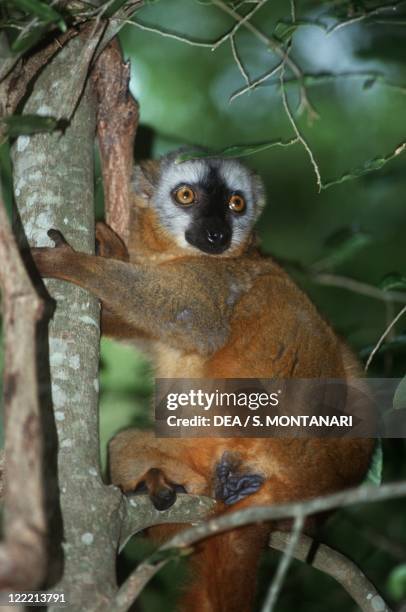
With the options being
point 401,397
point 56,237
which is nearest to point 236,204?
point 56,237

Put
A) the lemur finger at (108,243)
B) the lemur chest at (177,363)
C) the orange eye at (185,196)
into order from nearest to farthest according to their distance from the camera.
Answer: the lemur chest at (177,363) < the lemur finger at (108,243) < the orange eye at (185,196)

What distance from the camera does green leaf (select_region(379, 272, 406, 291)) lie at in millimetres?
4438

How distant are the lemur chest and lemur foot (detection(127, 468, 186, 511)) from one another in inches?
29.2

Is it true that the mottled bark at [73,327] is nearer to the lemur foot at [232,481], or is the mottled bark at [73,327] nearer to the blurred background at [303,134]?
the lemur foot at [232,481]

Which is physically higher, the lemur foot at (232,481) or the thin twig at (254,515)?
the thin twig at (254,515)

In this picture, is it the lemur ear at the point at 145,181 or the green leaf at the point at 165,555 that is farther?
the lemur ear at the point at 145,181

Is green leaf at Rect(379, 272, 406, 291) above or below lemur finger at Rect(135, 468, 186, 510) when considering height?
above

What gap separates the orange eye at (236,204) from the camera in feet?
18.2

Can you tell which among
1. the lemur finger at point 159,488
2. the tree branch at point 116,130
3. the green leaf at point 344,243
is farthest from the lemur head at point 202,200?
the lemur finger at point 159,488

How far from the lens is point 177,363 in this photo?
4.93 meters

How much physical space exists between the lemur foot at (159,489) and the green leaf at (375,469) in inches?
50.3

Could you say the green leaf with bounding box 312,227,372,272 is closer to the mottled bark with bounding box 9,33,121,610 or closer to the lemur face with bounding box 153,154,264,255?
the lemur face with bounding box 153,154,264,255

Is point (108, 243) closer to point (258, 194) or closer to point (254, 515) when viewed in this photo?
point (258, 194)

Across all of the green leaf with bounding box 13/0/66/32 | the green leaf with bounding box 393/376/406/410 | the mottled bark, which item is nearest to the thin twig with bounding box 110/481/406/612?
the mottled bark
